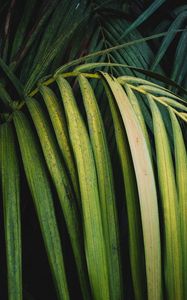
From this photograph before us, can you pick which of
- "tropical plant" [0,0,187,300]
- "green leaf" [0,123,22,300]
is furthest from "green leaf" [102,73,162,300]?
"green leaf" [0,123,22,300]

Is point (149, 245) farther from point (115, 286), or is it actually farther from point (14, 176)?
point (14, 176)

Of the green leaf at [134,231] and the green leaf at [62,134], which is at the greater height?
the green leaf at [62,134]

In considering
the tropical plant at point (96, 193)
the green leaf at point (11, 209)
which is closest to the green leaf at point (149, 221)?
the tropical plant at point (96, 193)

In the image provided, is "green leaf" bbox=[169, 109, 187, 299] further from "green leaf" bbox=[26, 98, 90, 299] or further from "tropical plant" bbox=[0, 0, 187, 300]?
"green leaf" bbox=[26, 98, 90, 299]

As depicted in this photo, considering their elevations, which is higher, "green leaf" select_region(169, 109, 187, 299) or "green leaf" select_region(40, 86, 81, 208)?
"green leaf" select_region(40, 86, 81, 208)

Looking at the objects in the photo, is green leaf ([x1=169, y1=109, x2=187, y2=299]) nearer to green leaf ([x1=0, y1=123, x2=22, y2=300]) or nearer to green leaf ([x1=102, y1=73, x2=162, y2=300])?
green leaf ([x1=102, y1=73, x2=162, y2=300])

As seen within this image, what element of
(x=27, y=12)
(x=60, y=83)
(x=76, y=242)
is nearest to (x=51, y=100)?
(x=60, y=83)

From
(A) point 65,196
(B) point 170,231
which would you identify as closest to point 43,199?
(A) point 65,196

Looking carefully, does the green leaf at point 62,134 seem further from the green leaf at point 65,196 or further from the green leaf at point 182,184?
the green leaf at point 182,184
